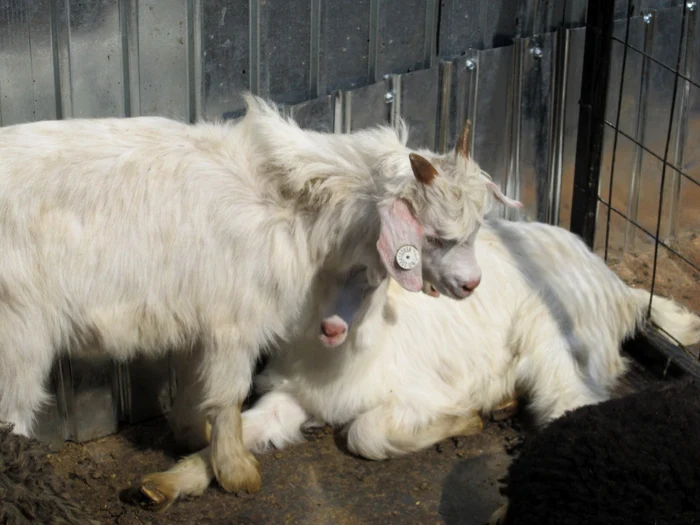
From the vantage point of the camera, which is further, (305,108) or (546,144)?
(546,144)

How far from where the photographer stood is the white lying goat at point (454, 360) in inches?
185

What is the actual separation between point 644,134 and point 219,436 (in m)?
3.55

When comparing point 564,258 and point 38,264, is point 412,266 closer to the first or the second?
point 38,264

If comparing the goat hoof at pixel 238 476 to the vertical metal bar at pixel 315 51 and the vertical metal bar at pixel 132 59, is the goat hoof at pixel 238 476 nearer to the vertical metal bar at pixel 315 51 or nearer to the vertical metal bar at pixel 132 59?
the vertical metal bar at pixel 132 59

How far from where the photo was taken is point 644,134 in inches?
259

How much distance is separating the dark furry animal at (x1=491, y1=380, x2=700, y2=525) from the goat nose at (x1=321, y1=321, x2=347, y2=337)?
0.89 m

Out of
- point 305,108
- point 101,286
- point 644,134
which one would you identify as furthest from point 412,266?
point 644,134

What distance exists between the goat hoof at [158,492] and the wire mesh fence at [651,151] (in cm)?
295

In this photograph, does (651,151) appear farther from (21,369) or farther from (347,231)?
(21,369)

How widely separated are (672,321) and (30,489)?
3.46 meters

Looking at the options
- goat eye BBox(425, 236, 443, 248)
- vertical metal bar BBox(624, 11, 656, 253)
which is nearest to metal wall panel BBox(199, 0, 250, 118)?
goat eye BBox(425, 236, 443, 248)

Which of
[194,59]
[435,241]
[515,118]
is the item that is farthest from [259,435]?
[515,118]

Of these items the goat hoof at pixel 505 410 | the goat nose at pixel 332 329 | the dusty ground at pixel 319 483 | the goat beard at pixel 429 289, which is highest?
the goat beard at pixel 429 289

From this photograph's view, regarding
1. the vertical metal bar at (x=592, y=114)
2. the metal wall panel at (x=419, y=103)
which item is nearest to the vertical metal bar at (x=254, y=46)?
the metal wall panel at (x=419, y=103)
